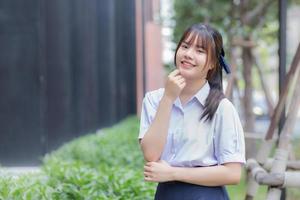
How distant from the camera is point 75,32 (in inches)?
386

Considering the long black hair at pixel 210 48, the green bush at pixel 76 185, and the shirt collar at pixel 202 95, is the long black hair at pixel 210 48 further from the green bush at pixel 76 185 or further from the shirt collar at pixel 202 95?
the green bush at pixel 76 185

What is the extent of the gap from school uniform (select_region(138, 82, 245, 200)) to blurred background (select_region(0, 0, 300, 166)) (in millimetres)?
2646

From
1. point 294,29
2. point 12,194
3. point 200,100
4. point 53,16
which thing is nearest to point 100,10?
point 53,16

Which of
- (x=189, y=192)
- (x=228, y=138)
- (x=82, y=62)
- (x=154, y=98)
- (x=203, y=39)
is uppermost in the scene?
(x=203, y=39)

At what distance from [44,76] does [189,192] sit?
5.56 metres

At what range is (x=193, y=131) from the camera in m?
2.28

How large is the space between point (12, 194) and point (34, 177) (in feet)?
2.89

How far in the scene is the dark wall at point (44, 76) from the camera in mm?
7348

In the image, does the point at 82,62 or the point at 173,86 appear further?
the point at 82,62

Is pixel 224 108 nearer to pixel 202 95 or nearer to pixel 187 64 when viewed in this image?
pixel 202 95

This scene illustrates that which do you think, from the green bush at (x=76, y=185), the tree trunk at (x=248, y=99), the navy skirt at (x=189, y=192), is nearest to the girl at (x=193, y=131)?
the navy skirt at (x=189, y=192)

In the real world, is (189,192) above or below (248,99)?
above

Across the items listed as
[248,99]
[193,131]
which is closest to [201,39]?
[193,131]

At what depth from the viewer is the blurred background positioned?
7.40 meters
